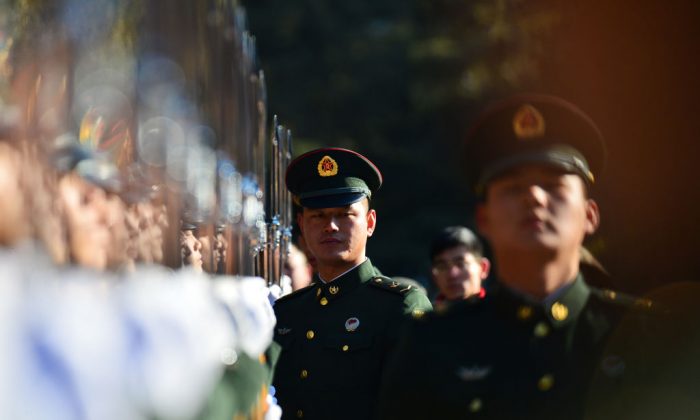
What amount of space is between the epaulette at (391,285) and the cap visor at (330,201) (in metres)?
0.33

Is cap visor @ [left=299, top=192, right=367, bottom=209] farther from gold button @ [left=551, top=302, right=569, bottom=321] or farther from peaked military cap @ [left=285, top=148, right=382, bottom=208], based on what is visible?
gold button @ [left=551, top=302, right=569, bottom=321]

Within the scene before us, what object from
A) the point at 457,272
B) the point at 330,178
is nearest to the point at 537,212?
the point at 330,178

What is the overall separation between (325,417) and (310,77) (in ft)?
77.8

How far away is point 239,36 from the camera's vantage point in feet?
12.9

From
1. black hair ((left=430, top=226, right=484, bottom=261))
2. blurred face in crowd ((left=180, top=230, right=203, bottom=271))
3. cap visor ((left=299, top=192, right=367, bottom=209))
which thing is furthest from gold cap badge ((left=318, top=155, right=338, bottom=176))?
black hair ((left=430, top=226, right=484, bottom=261))

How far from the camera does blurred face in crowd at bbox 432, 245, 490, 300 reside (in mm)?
6051

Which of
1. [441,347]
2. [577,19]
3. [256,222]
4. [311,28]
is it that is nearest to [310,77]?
[311,28]

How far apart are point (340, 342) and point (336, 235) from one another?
43cm

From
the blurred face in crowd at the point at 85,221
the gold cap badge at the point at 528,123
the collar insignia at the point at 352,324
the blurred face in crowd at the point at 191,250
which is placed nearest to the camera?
the blurred face in crowd at the point at 85,221

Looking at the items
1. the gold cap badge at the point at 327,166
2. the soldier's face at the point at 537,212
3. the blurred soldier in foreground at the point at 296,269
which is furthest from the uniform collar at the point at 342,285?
the blurred soldier in foreground at the point at 296,269

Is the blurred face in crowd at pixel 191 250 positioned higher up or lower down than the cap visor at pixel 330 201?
lower down

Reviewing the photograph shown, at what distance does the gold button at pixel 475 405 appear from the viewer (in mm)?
2650

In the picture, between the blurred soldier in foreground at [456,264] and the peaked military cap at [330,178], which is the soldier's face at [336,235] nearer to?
the peaked military cap at [330,178]

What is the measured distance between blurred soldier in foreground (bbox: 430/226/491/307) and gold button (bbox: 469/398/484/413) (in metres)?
3.28
